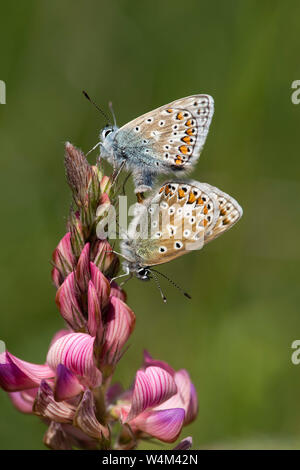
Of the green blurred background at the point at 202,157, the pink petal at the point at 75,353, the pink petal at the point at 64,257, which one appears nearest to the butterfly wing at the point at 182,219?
the pink petal at the point at 64,257

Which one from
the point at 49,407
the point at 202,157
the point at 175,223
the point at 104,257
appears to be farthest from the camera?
the point at 202,157

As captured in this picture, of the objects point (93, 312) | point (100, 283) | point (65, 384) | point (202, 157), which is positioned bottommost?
point (65, 384)

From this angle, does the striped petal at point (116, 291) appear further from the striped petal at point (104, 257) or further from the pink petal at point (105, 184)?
the pink petal at point (105, 184)

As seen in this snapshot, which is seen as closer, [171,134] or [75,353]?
[75,353]

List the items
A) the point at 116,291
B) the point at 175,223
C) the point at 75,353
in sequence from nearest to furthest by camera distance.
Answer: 1. the point at 75,353
2. the point at 116,291
3. the point at 175,223

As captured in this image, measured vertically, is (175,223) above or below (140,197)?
below

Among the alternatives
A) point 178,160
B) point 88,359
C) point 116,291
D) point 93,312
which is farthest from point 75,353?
point 178,160

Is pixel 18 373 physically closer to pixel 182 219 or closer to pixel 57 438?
pixel 57 438
